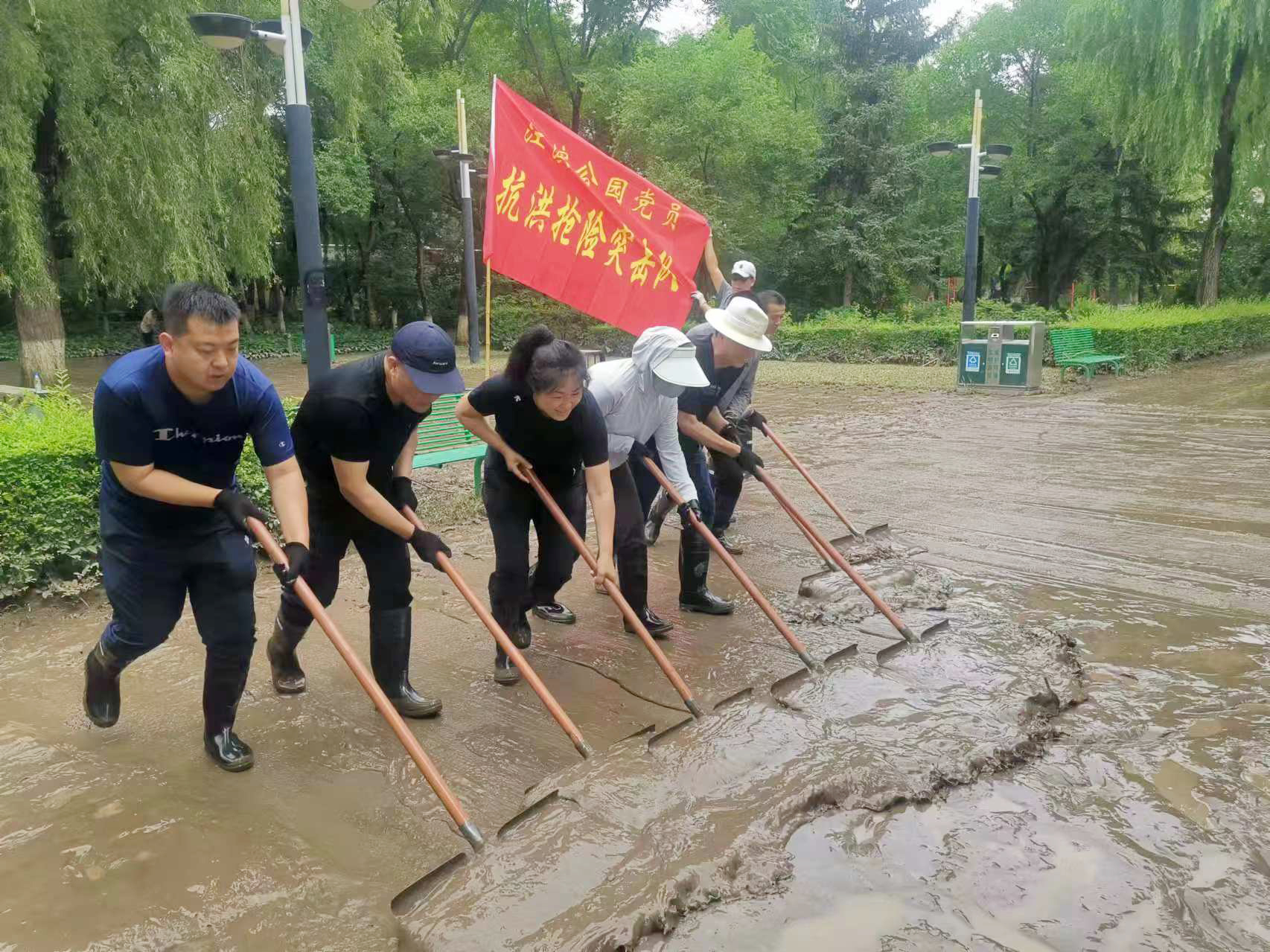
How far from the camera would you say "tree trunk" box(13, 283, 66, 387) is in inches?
495

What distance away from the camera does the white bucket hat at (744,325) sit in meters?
4.55

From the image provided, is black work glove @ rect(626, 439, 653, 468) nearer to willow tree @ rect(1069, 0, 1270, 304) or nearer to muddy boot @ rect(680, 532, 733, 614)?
muddy boot @ rect(680, 532, 733, 614)

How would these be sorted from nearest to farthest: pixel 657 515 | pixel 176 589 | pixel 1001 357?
pixel 176 589, pixel 657 515, pixel 1001 357

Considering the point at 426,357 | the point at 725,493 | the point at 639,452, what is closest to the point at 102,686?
the point at 426,357

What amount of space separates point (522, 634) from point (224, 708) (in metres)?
1.37

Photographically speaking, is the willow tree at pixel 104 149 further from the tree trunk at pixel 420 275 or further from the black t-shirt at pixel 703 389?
the tree trunk at pixel 420 275

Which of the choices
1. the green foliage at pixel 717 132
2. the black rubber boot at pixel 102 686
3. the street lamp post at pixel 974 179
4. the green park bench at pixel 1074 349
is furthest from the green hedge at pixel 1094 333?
the black rubber boot at pixel 102 686

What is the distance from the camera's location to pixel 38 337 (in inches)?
501

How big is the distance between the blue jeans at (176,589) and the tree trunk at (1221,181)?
2029 centimetres

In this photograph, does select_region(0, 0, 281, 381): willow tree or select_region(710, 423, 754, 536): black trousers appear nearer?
select_region(710, 423, 754, 536): black trousers

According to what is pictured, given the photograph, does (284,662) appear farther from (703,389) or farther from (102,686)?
(703,389)

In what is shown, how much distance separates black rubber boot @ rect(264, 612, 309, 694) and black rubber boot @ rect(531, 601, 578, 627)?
1202mm

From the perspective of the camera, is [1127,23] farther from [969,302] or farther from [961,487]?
[961,487]

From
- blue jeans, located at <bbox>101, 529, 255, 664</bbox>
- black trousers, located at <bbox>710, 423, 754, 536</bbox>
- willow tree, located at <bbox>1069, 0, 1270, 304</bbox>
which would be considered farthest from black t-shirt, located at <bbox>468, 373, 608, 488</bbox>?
willow tree, located at <bbox>1069, 0, 1270, 304</bbox>
